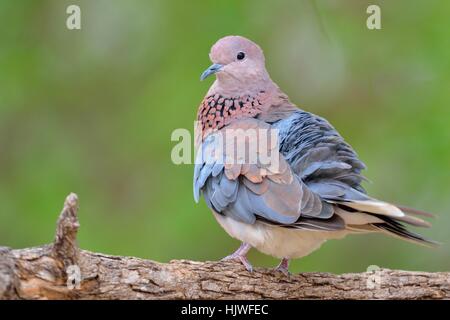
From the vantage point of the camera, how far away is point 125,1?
6289 millimetres

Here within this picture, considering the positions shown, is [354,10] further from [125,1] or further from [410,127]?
[125,1]

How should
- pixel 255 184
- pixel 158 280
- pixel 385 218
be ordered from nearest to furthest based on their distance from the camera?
pixel 385 218 → pixel 158 280 → pixel 255 184

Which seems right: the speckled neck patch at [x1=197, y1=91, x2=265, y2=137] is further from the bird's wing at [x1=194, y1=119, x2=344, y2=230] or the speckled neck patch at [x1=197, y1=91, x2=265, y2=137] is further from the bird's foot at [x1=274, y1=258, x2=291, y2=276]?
the bird's foot at [x1=274, y1=258, x2=291, y2=276]

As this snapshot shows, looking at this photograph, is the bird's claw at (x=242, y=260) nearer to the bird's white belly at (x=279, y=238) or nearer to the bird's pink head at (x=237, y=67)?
the bird's white belly at (x=279, y=238)

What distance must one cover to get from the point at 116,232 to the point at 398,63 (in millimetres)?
2563

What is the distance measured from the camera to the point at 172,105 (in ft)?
21.0

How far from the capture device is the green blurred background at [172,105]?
20.5 ft

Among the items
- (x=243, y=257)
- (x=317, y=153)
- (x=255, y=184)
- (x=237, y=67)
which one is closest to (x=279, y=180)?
(x=255, y=184)

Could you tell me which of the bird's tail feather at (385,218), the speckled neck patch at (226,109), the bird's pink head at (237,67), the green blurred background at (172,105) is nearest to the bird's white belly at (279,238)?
the bird's tail feather at (385,218)

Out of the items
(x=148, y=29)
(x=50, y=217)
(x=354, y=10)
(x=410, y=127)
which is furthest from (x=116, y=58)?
(x=410, y=127)

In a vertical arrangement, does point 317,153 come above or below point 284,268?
above

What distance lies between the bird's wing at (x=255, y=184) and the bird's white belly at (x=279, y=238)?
0.07 meters

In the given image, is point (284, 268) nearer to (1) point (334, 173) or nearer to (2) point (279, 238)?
(2) point (279, 238)

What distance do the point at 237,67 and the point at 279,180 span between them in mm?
1162
